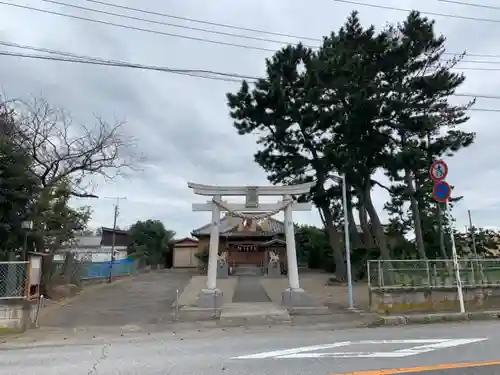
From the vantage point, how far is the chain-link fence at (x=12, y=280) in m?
9.88

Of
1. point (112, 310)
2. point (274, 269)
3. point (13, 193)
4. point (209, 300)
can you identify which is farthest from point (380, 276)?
point (274, 269)

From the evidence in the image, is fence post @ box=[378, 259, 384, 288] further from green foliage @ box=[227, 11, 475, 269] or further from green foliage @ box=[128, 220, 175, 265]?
green foliage @ box=[128, 220, 175, 265]

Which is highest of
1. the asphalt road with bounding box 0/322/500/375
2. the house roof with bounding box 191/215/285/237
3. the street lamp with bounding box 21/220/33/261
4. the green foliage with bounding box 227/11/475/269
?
the green foliage with bounding box 227/11/475/269

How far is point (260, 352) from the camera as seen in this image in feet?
22.9

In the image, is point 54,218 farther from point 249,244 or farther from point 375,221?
point 249,244

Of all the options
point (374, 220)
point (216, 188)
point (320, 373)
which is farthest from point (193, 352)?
point (374, 220)

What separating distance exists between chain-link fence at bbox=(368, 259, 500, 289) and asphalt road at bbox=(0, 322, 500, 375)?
2725 millimetres

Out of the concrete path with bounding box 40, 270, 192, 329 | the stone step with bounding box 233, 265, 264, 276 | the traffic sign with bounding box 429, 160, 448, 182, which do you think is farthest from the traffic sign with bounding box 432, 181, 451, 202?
the stone step with bounding box 233, 265, 264, 276

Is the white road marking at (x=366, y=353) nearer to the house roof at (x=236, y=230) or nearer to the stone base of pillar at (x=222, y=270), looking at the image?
the stone base of pillar at (x=222, y=270)

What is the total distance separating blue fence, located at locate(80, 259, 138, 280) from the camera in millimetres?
24062

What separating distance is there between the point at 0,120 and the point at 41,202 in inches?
126

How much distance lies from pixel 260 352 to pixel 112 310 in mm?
8779

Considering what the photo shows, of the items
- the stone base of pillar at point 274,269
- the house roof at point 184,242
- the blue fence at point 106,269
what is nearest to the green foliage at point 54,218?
the blue fence at point 106,269

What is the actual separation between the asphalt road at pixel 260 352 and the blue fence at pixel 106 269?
15258 millimetres
